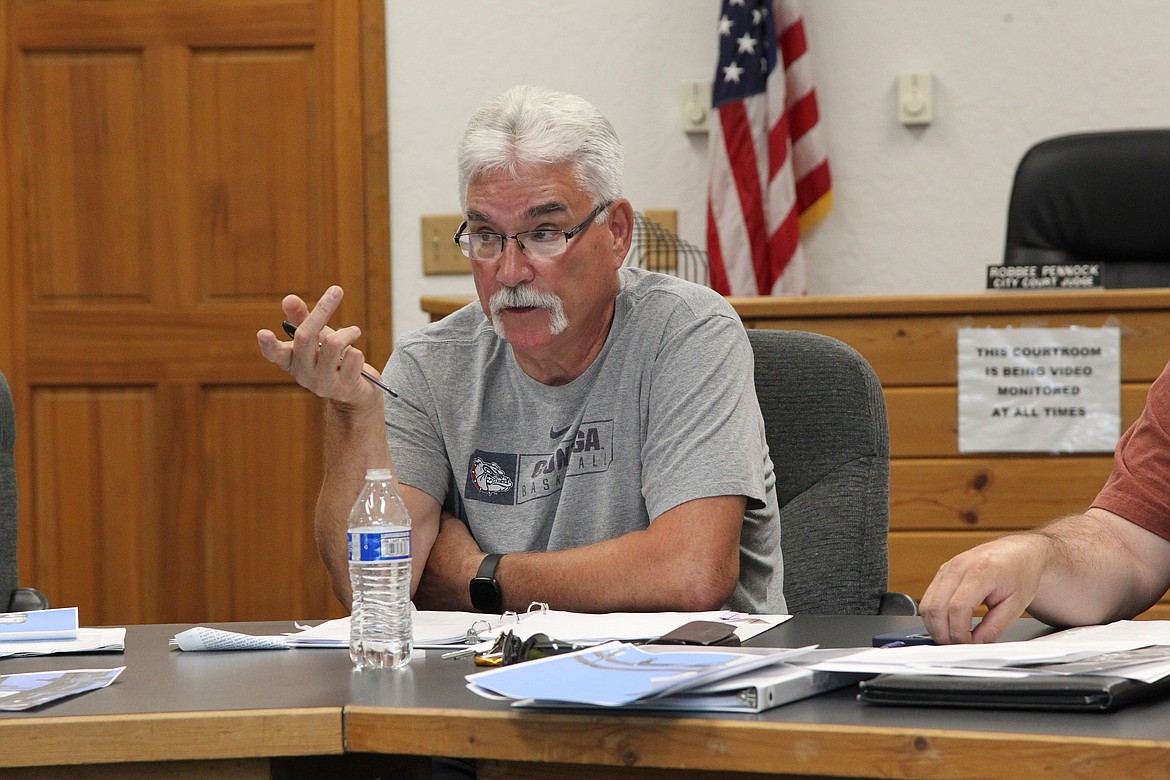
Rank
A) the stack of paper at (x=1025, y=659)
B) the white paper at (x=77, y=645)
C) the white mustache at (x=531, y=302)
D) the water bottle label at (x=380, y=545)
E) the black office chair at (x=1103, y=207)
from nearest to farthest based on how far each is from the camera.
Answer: the stack of paper at (x=1025, y=659) < the water bottle label at (x=380, y=545) < the white paper at (x=77, y=645) < the white mustache at (x=531, y=302) < the black office chair at (x=1103, y=207)

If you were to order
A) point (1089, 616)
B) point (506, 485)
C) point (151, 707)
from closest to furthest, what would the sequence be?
point (151, 707) < point (1089, 616) < point (506, 485)

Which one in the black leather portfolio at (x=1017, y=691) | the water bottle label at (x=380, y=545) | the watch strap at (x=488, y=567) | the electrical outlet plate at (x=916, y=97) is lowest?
the watch strap at (x=488, y=567)

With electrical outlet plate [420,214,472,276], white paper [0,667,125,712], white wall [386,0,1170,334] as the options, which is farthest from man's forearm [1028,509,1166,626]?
electrical outlet plate [420,214,472,276]

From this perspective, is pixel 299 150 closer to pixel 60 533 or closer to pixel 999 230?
pixel 60 533

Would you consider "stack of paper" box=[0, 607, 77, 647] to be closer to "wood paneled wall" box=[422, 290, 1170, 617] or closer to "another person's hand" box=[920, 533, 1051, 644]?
"another person's hand" box=[920, 533, 1051, 644]

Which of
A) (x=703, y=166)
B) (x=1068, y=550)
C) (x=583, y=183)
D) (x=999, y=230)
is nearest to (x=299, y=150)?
(x=703, y=166)

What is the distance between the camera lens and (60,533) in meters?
3.82

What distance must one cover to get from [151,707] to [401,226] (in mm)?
2910

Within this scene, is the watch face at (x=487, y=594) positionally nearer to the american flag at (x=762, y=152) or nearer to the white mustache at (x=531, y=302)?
the white mustache at (x=531, y=302)

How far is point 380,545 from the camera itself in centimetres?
119

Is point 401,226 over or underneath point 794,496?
over

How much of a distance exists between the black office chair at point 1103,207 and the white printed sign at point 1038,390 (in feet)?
1.25

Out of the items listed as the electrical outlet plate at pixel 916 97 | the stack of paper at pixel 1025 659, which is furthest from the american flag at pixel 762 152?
the stack of paper at pixel 1025 659

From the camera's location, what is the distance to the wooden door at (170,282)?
12.4 feet
